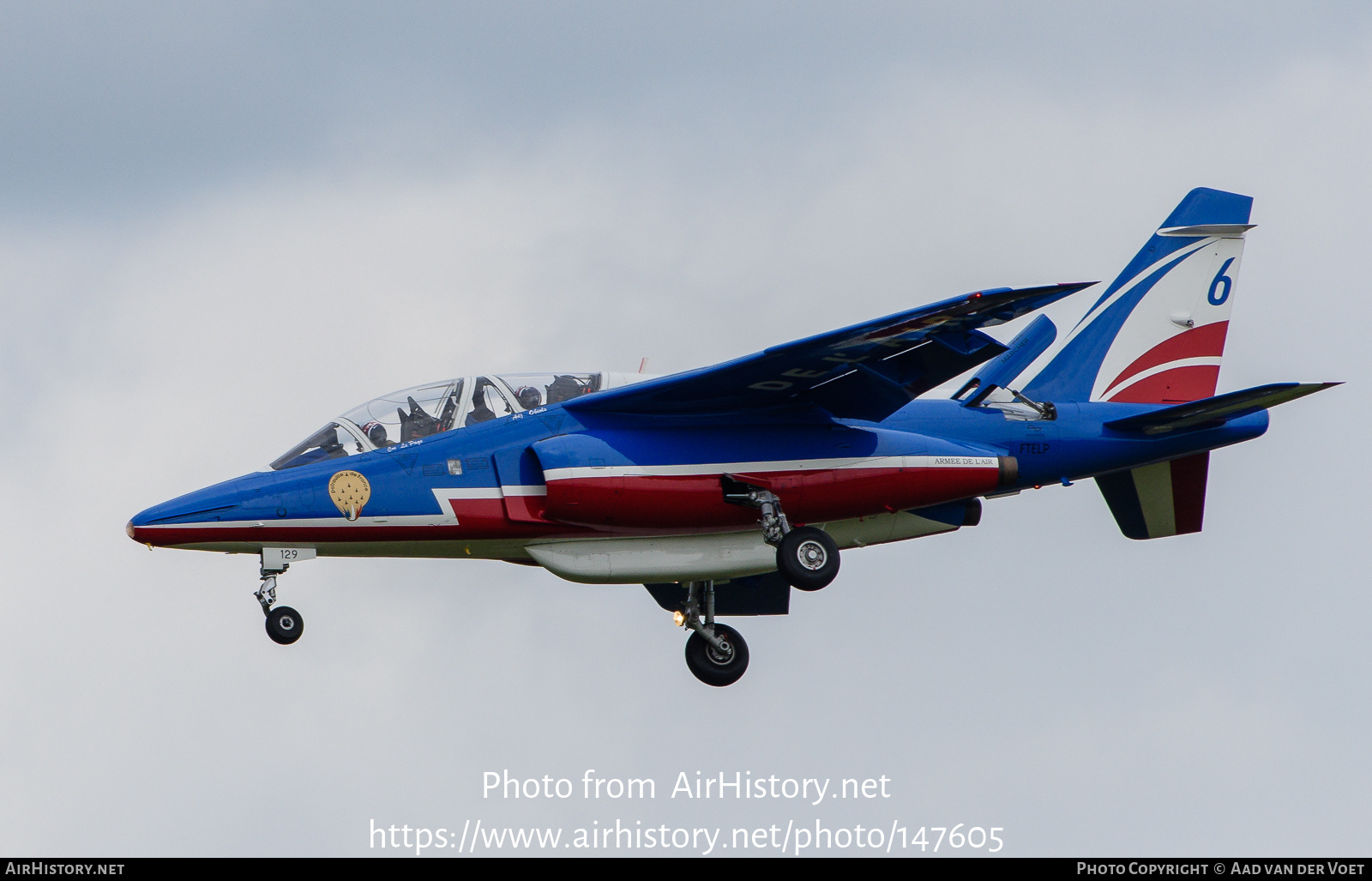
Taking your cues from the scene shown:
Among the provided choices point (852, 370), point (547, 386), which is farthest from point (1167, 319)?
point (547, 386)

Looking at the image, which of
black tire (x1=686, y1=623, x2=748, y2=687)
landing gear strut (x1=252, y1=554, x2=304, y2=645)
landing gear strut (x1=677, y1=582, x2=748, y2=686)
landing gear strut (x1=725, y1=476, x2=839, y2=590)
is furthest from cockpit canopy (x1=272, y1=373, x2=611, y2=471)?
black tire (x1=686, y1=623, x2=748, y2=687)

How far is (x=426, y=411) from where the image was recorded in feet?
59.5

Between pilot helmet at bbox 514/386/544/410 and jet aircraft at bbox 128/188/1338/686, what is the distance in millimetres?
31

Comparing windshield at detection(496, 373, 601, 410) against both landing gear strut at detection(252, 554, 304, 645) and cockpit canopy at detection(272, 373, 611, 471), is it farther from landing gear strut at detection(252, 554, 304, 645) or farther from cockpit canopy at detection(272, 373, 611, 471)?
landing gear strut at detection(252, 554, 304, 645)

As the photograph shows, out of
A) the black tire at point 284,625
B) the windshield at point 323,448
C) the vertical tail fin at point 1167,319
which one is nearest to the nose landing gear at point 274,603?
the black tire at point 284,625

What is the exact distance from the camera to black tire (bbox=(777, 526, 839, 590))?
1769 cm

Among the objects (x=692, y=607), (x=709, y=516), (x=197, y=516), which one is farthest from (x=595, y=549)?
(x=197, y=516)

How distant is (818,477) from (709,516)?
4.38 ft

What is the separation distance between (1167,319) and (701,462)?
7.61 metres

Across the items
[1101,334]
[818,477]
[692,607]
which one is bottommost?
[692,607]

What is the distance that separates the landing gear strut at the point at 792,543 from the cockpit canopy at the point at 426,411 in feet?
7.38

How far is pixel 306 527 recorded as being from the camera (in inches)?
692

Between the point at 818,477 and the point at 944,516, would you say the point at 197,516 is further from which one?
the point at 944,516

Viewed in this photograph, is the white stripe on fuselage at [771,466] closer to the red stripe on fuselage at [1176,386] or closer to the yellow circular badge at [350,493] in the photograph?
the yellow circular badge at [350,493]
